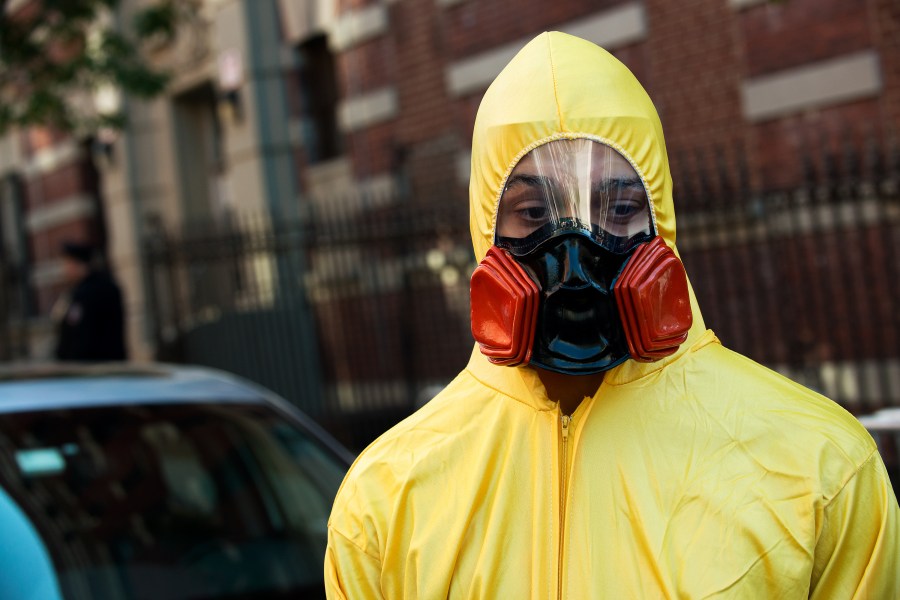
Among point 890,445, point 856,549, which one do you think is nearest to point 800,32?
point 890,445

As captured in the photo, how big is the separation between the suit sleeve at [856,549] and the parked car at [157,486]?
86.1 inches

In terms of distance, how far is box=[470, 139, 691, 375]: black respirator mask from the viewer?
183 cm

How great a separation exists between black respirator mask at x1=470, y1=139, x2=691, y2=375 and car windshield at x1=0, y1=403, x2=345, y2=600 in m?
1.99

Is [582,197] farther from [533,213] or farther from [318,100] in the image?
[318,100]

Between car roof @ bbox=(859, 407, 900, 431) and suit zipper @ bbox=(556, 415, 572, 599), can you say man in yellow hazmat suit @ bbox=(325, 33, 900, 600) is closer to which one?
suit zipper @ bbox=(556, 415, 572, 599)

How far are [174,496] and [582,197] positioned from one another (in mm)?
2596

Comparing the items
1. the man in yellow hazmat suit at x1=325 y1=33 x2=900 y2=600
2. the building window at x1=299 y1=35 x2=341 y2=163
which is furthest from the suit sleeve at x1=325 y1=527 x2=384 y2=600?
the building window at x1=299 y1=35 x2=341 y2=163

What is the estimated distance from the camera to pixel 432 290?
854cm

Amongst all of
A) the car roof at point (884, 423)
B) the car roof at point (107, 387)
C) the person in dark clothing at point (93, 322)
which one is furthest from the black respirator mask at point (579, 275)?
the person in dark clothing at point (93, 322)

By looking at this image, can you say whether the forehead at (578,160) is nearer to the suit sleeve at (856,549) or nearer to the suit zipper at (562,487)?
the suit zipper at (562,487)

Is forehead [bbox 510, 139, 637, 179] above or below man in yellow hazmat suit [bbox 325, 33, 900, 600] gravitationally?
above

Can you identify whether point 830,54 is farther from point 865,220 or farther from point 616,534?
point 616,534

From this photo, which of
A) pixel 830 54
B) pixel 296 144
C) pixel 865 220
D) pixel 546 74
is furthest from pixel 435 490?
pixel 296 144

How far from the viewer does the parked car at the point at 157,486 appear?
3.51m
